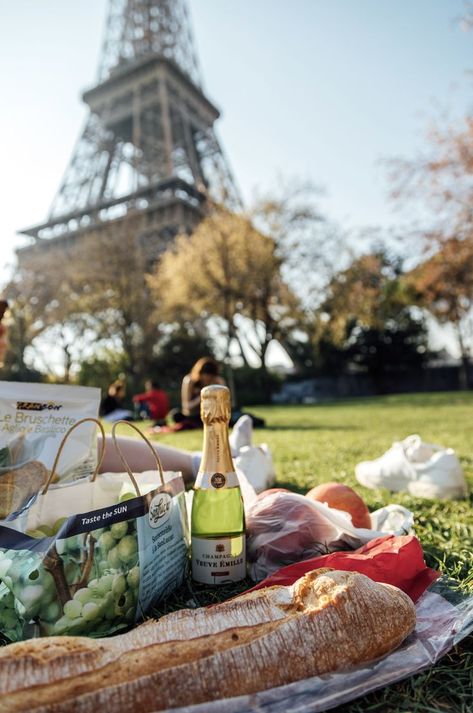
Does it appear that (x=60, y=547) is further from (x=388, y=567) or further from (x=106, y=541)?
(x=388, y=567)

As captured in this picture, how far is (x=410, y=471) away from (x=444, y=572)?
121cm

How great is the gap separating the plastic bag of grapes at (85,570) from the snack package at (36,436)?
200 millimetres

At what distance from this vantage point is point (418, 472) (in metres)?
2.65

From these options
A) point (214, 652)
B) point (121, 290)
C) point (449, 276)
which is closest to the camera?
point (214, 652)

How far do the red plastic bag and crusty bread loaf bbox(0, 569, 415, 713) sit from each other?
205 mm

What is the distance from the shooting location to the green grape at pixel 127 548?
1.15 m

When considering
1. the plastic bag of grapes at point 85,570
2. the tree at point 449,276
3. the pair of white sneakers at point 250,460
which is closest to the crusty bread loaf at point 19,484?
the plastic bag of grapes at point 85,570

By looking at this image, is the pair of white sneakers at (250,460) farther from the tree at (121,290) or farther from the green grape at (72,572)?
the tree at (121,290)

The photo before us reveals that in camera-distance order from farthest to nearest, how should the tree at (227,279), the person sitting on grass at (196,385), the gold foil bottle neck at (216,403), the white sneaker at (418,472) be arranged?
the tree at (227,279) < the person sitting on grass at (196,385) < the white sneaker at (418,472) < the gold foil bottle neck at (216,403)

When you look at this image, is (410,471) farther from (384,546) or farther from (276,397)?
(276,397)

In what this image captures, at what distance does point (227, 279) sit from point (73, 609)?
56.9 feet

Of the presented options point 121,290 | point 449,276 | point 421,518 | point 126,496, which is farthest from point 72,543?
point 121,290

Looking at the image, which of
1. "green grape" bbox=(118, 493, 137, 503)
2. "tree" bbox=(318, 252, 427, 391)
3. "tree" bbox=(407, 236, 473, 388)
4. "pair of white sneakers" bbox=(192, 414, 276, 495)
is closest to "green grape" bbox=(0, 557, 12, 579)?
"green grape" bbox=(118, 493, 137, 503)

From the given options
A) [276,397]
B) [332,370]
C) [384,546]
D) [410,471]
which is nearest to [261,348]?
[276,397]
